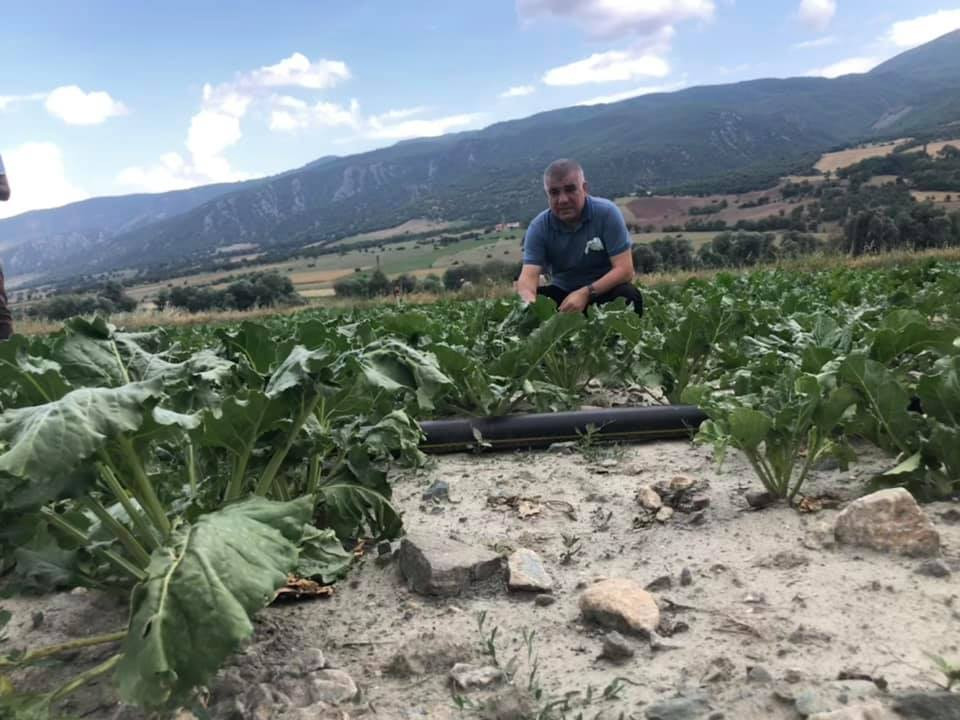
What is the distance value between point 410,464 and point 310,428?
1114 mm

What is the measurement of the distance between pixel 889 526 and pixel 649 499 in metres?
0.82

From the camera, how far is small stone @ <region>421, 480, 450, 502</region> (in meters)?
2.95

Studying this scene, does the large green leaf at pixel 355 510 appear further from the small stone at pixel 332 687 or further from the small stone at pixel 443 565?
the small stone at pixel 332 687

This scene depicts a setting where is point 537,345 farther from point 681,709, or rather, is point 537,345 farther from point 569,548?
point 681,709

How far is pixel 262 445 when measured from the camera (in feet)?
6.82

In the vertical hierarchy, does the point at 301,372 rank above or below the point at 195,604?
above

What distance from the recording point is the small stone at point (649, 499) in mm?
2583

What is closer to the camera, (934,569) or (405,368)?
(934,569)

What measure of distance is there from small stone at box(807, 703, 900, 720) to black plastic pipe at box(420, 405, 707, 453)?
2112 mm

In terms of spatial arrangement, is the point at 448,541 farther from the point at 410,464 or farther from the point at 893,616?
the point at 893,616

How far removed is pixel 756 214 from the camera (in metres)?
47.8

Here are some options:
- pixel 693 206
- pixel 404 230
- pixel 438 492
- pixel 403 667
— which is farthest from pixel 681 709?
pixel 404 230

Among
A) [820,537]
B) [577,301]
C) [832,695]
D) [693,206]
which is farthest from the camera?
[693,206]

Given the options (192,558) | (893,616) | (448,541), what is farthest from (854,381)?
(192,558)
